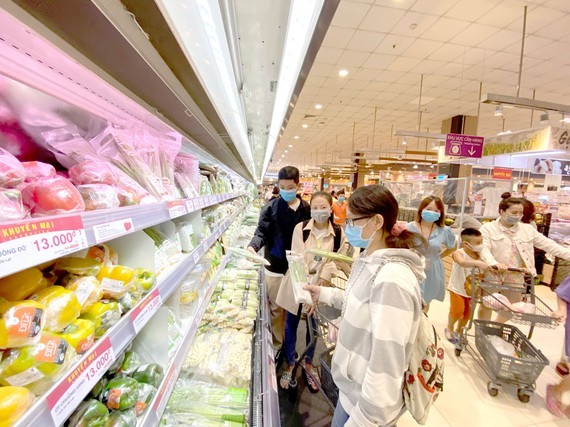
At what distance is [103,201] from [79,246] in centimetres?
19

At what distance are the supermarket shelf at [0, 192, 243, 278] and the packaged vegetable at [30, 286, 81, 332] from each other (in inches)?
5.5

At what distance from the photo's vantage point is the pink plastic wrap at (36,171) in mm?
647

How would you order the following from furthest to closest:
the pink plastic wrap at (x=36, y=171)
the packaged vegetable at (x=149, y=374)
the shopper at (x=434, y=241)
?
the shopper at (x=434, y=241) < the packaged vegetable at (x=149, y=374) < the pink plastic wrap at (x=36, y=171)

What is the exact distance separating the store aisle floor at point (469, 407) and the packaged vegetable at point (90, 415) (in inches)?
64.5

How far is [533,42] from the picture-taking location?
14.5ft

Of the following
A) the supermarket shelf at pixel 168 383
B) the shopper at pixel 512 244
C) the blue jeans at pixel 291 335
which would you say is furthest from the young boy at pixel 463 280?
the supermarket shelf at pixel 168 383

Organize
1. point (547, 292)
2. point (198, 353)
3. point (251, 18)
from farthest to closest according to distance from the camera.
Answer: point (547, 292) < point (198, 353) < point (251, 18)

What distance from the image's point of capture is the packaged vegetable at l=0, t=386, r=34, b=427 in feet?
1.45

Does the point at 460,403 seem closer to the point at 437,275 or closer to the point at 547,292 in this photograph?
the point at 437,275

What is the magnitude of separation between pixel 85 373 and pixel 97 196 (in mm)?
408

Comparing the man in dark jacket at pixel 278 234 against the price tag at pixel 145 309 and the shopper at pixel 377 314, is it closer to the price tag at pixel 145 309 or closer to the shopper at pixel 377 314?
the shopper at pixel 377 314

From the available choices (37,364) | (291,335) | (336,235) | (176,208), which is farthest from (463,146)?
(37,364)

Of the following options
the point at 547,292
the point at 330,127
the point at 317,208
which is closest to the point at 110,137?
the point at 317,208

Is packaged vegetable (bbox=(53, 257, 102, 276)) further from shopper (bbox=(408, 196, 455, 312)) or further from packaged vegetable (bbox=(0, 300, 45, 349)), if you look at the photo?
shopper (bbox=(408, 196, 455, 312))
